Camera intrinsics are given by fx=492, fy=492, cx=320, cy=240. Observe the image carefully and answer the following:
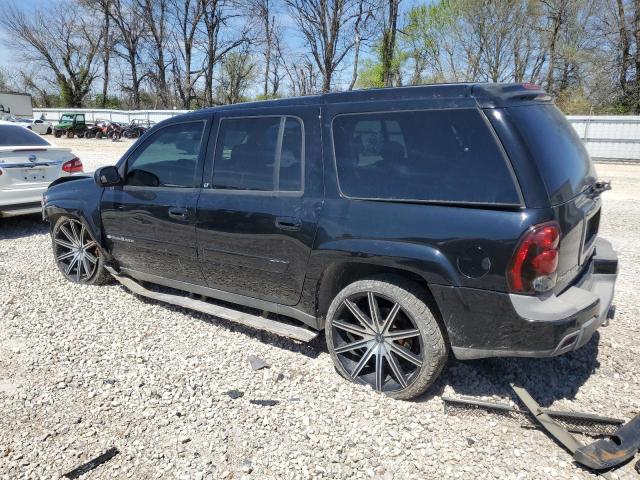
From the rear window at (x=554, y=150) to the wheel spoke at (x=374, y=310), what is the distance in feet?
3.83

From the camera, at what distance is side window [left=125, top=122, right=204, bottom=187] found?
3.98m

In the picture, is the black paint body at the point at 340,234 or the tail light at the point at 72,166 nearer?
the black paint body at the point at 340,234

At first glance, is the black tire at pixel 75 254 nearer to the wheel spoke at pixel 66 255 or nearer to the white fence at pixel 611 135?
the wheel spoke at pixel 66 255

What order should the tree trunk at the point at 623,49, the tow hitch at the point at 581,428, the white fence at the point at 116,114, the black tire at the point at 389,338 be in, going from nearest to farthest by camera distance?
the tow hitch at the point at 581,428, the black tire at the point at 389,338, the tree trunk at the point at 623,49, the white fence at the point at 116,114

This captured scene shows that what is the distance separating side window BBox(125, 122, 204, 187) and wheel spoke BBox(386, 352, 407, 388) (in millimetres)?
2070

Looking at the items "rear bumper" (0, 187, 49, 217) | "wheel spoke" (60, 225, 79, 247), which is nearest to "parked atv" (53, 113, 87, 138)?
"rear bumper" (0, 187, 49, 217)

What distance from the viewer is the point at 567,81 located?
33.0 meters

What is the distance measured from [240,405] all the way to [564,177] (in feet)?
7.72

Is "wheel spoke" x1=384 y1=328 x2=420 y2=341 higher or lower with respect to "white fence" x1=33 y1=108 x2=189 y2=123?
lower

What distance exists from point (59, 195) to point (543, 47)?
118ft

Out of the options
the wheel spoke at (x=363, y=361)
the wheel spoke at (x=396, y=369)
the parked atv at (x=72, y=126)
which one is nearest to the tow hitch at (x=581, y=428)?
the wheel spoke at (x=396, y=369)

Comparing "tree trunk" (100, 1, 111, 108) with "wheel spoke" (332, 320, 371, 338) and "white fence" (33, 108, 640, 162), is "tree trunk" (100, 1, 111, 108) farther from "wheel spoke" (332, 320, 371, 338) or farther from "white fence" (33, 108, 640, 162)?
"wheel spoke" (332, 320, 371, 338)

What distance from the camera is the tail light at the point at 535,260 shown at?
2502 millimetres

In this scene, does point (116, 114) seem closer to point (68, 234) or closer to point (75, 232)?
point (68, 234)
